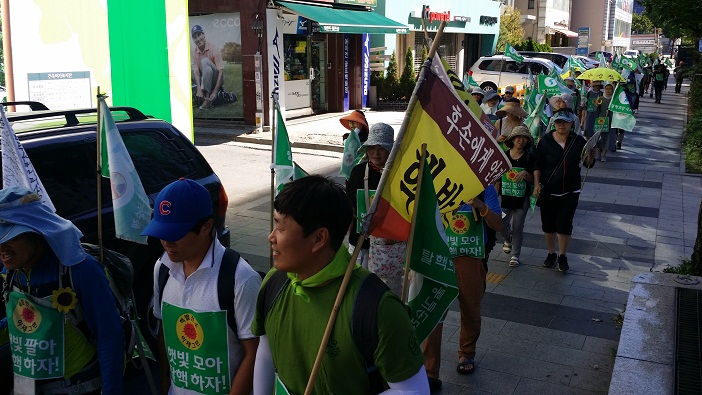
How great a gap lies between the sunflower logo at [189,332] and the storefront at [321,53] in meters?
15.3

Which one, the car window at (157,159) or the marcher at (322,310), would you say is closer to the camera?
the marcher at (322,310)

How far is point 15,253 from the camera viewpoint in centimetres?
275

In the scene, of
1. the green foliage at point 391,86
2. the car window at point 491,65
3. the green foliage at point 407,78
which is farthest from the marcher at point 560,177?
the car window at point 491,65

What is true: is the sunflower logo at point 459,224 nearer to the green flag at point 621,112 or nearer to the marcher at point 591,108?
the green flag at point 621,112

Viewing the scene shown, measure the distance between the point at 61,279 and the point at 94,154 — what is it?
2.22m

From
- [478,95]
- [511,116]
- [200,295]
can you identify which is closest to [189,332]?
[200,295]

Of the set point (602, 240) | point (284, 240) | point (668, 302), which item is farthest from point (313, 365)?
point (602, 240)

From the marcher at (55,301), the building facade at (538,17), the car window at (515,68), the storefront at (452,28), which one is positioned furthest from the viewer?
the building facade at (538,17)

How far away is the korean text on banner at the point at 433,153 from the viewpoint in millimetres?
2693

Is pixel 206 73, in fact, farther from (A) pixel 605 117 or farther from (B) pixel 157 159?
(B) pixel 157 159

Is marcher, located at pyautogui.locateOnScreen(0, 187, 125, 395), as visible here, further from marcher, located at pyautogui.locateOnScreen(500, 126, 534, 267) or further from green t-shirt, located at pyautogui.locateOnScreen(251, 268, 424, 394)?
marcher, located at pyautogui.locateOnScreen(500, 126, 534, 267)

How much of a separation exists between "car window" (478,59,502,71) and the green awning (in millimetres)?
5490

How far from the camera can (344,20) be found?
61.7 feet

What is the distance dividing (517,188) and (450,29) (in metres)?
23.0
